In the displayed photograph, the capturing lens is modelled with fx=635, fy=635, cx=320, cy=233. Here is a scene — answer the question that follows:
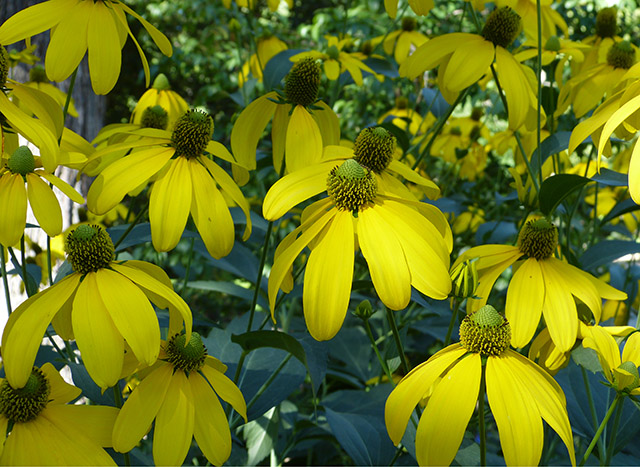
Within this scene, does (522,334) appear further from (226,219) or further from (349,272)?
(226,219)

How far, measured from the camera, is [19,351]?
24.0 inches

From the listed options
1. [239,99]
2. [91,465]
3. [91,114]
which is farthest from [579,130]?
[91,114]

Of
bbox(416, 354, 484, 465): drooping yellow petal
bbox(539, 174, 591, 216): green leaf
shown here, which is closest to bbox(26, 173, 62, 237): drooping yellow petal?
bbox(416, 354, 484, 465): drooping yellow petal

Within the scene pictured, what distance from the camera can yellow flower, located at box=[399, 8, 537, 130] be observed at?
0.90 meters

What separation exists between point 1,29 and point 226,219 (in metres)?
0.34

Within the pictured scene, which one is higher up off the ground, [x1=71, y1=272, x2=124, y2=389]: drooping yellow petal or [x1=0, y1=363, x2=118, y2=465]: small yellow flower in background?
[x1=71, y1=272, x2=124, y2=389]: drooping yellow petal

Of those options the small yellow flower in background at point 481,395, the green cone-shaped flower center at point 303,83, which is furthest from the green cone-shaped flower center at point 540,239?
the green cone-shaped flower center at point 303,83

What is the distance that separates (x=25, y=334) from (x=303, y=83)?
0.52 meters

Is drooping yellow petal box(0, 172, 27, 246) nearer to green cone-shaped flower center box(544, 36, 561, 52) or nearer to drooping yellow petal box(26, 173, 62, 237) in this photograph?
drooping yellow petal box(26, 173, 62, 237)

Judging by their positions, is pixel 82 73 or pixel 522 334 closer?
pixel 522 334

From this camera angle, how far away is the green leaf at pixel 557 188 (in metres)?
0.80

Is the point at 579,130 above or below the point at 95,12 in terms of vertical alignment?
below

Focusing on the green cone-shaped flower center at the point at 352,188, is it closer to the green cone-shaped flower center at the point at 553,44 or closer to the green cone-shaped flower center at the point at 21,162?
the green cone-shaped flower center at the point at 21,162

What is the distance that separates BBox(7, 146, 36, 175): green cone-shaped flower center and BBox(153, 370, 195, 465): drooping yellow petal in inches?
13.1
